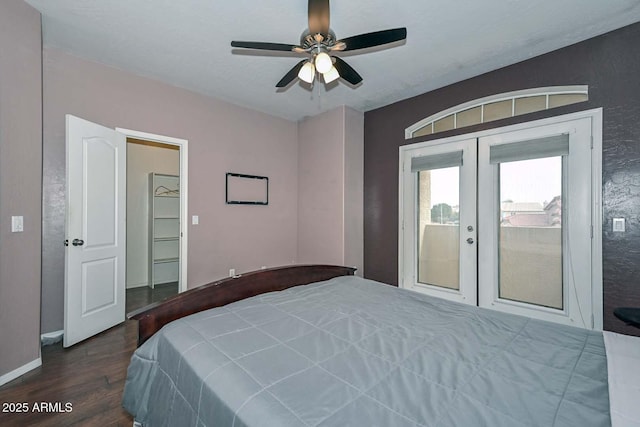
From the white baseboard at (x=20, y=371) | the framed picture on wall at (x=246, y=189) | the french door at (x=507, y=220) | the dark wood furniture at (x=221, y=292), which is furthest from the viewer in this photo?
the framed picture on wall at (x=246, y=189)

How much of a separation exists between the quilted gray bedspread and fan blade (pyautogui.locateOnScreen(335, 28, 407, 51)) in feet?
5.52

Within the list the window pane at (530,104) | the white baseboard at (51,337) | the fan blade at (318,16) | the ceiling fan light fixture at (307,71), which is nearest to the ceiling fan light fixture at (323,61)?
the fan blade at (318,16)

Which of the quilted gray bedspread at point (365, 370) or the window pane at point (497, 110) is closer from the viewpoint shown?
the quilted gray bedspread at point (365, 370)

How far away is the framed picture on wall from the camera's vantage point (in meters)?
3.93

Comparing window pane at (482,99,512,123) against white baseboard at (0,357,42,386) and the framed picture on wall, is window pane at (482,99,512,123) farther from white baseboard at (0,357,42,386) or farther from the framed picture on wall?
white baseboard at (0,357,42,386)

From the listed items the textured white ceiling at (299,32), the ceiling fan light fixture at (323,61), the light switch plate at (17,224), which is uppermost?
the textured white ceiling at (299,32)

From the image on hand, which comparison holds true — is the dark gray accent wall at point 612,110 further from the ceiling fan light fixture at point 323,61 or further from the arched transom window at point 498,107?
the ceiling fan light fixture at point 323,61

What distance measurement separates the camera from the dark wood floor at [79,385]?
1684mm

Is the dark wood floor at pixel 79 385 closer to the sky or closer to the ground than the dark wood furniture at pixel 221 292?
closer to the ground

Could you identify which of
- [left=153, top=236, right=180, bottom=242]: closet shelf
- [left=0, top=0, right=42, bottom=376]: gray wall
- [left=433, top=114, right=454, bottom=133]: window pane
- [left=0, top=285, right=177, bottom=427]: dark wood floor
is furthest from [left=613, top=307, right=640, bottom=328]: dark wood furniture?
[left=153, top=236, right=180, bottom=242]: closet shelf

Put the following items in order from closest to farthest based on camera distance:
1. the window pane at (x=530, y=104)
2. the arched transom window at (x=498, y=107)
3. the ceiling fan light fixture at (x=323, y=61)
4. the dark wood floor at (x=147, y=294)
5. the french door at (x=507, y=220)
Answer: the ceiling fan light fixture at (x=323, y=61) < the french door at (x=507, y=220) < the arched transom window at (x=498, y=107) < the window pane at (x=530, y=104) < the dark wood floor at (x=147, y=294)

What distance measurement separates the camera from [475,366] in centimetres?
110

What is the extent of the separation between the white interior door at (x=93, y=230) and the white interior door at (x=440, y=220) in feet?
10.9

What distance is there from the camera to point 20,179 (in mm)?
2100
